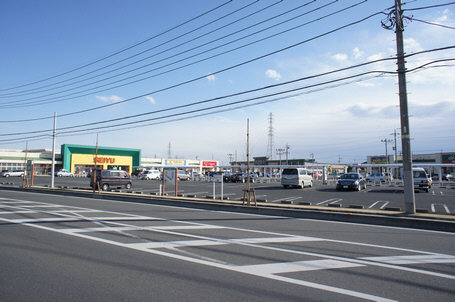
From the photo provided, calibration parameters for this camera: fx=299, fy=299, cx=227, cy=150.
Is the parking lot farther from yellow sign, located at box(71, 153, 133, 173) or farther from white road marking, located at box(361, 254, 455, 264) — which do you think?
yellow sign, located at box(71, 153, 133, 173)

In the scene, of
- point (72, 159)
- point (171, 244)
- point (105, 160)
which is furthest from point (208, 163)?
point (171, 244)

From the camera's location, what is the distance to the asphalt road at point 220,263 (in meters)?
4.16

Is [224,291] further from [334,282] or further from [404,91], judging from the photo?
[404,91]

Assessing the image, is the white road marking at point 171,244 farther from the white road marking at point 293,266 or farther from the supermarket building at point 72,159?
the supermarket building at point 72,159

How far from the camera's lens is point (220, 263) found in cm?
544

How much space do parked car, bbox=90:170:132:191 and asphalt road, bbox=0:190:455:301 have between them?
685 inches

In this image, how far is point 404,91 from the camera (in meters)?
11.1

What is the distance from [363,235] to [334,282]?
4.23 metres

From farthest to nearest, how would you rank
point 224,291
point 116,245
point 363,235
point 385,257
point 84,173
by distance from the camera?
point 84,173 → point 363,235 → point 116,245 → point 385,257 → point 224,291

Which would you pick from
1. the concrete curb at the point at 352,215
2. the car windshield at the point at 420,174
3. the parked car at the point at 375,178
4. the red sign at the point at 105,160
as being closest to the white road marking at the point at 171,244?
the concrete curb at the point at 352,215

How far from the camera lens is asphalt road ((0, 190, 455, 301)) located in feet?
13.6

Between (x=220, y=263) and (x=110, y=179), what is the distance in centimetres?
2351

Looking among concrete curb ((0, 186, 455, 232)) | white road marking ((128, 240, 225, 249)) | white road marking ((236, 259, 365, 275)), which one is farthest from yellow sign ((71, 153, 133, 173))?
white road marking ((236, 259, 365, 275))

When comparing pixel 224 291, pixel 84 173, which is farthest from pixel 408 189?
pixel 84 173
